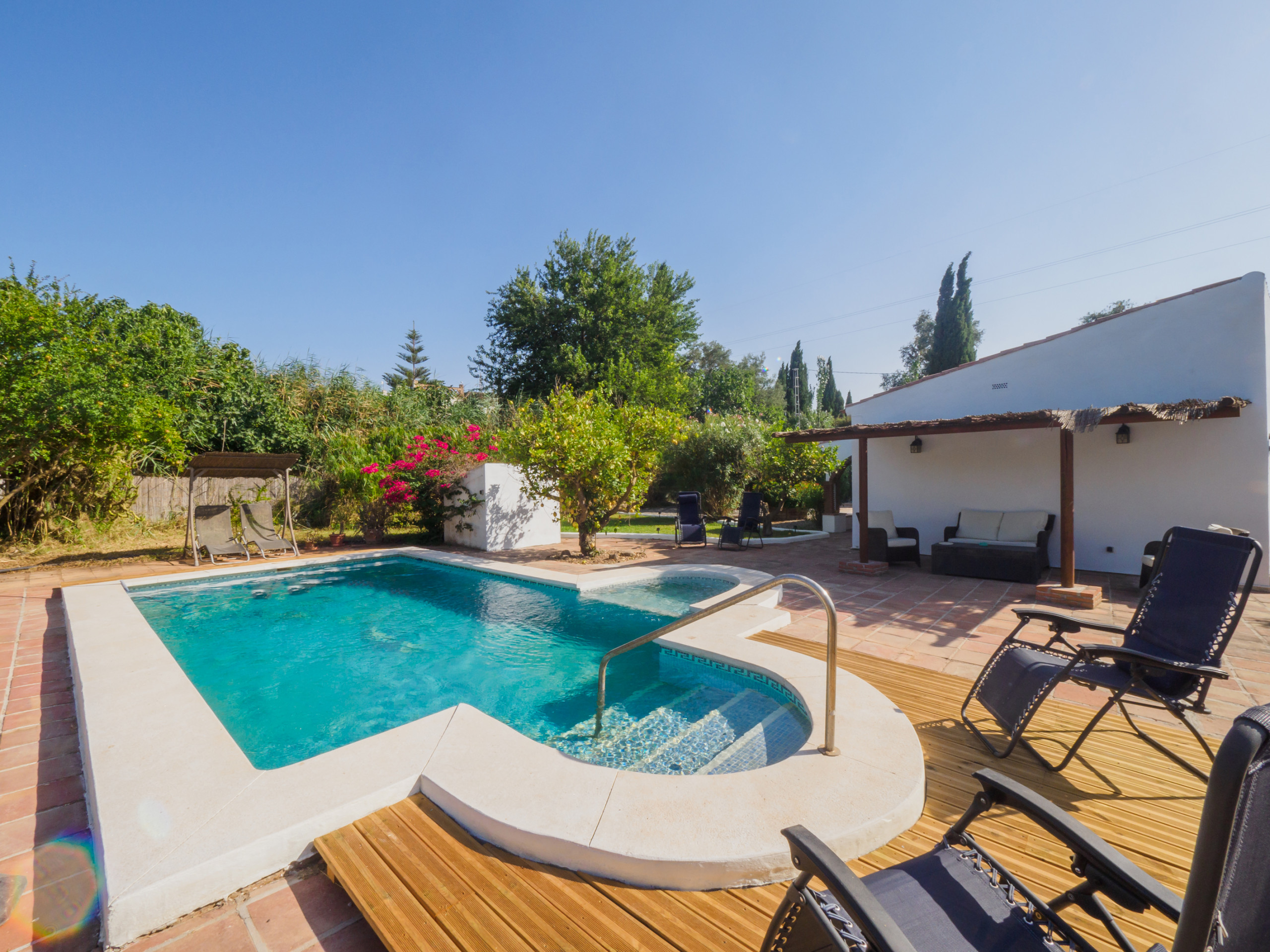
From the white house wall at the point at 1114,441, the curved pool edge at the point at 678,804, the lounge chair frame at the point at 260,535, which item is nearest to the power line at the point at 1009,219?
the white house wall at the point at 1114,441

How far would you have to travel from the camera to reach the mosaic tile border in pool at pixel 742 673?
3678mm

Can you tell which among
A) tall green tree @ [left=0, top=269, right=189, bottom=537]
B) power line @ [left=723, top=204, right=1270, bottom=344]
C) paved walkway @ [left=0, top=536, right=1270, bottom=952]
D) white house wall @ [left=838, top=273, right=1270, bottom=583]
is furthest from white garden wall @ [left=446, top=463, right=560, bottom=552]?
power line @ [left=723, top=204, right=1270, bottom=344]

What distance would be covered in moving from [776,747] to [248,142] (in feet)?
40.0

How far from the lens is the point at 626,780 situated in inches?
A: 98.2

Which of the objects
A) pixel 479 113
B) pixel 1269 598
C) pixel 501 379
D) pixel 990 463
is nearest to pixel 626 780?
pixel 1269 598

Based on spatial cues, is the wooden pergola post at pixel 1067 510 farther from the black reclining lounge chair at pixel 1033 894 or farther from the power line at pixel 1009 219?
the power line at pixel 1009 219

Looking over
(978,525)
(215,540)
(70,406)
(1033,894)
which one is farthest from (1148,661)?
(215,540)

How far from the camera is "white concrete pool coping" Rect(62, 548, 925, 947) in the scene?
6.48ft

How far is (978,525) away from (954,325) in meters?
24.1

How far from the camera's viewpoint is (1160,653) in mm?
3031

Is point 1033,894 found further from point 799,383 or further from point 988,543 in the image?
point 799,383

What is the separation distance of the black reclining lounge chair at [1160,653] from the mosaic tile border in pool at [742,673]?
39.2 inches

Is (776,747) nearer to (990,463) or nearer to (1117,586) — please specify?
(1117,586)

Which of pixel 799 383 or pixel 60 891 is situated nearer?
pixel 60 891
